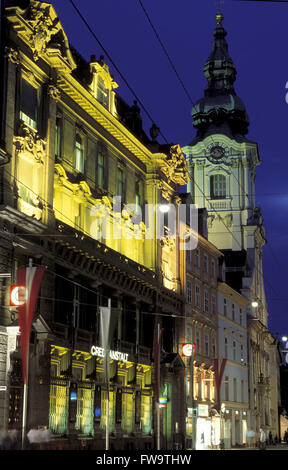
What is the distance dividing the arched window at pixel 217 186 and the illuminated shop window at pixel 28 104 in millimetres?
56895

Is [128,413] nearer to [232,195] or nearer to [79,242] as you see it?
[79,242]

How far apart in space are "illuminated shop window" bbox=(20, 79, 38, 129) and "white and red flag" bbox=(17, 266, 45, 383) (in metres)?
8.77

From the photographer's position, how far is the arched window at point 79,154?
142 ft

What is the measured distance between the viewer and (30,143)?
3688 centimetres

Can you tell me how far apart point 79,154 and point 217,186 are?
170 feet

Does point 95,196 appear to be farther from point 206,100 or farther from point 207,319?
point 206,100

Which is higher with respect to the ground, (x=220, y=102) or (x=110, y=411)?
(x=220, y=102)

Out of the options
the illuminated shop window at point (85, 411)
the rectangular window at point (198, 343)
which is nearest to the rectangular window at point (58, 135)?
the illuminated shop window at point (85, 411)

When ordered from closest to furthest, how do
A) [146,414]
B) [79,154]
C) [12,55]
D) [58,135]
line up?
[12,55]
[58,135]
[79,154]
[146,414]

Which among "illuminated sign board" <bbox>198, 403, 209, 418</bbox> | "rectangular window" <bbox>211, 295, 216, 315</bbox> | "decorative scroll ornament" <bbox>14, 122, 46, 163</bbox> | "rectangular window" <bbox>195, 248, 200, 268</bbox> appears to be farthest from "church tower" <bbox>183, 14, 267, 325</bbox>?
"decorative scroll ornament" <bbox>14, 122, 46, 163</bbox>

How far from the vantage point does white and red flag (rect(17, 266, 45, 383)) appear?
3083 centimetres

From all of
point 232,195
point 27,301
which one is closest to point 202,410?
point 27,301

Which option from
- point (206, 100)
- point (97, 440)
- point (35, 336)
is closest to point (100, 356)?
point (97, 440)
